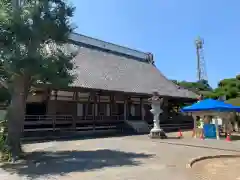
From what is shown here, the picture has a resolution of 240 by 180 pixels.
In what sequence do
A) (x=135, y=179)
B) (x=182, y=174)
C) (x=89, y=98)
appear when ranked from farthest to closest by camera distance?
(x=89, y=98) < (x=182, y=174) < (x=135, y=179)

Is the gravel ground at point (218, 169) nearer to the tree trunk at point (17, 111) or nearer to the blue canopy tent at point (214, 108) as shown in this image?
the tree trunk at point (17, 111)

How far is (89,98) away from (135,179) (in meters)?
13.7

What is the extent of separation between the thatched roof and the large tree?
7316 millimetres

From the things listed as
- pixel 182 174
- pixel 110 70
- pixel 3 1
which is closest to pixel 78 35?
pixel 110 70

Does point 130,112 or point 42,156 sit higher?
point 130,112

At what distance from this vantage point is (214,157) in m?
9.41

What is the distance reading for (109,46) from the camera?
89.1ft

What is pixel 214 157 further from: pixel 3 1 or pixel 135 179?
pixel 3 1

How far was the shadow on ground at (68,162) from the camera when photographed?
7.29m

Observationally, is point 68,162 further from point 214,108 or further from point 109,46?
point 109,46

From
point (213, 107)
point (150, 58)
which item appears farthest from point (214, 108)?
point (150, 58)

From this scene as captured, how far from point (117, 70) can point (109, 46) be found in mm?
4311

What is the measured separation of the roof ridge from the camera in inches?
962

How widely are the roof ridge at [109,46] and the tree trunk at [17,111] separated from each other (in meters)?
13.5
